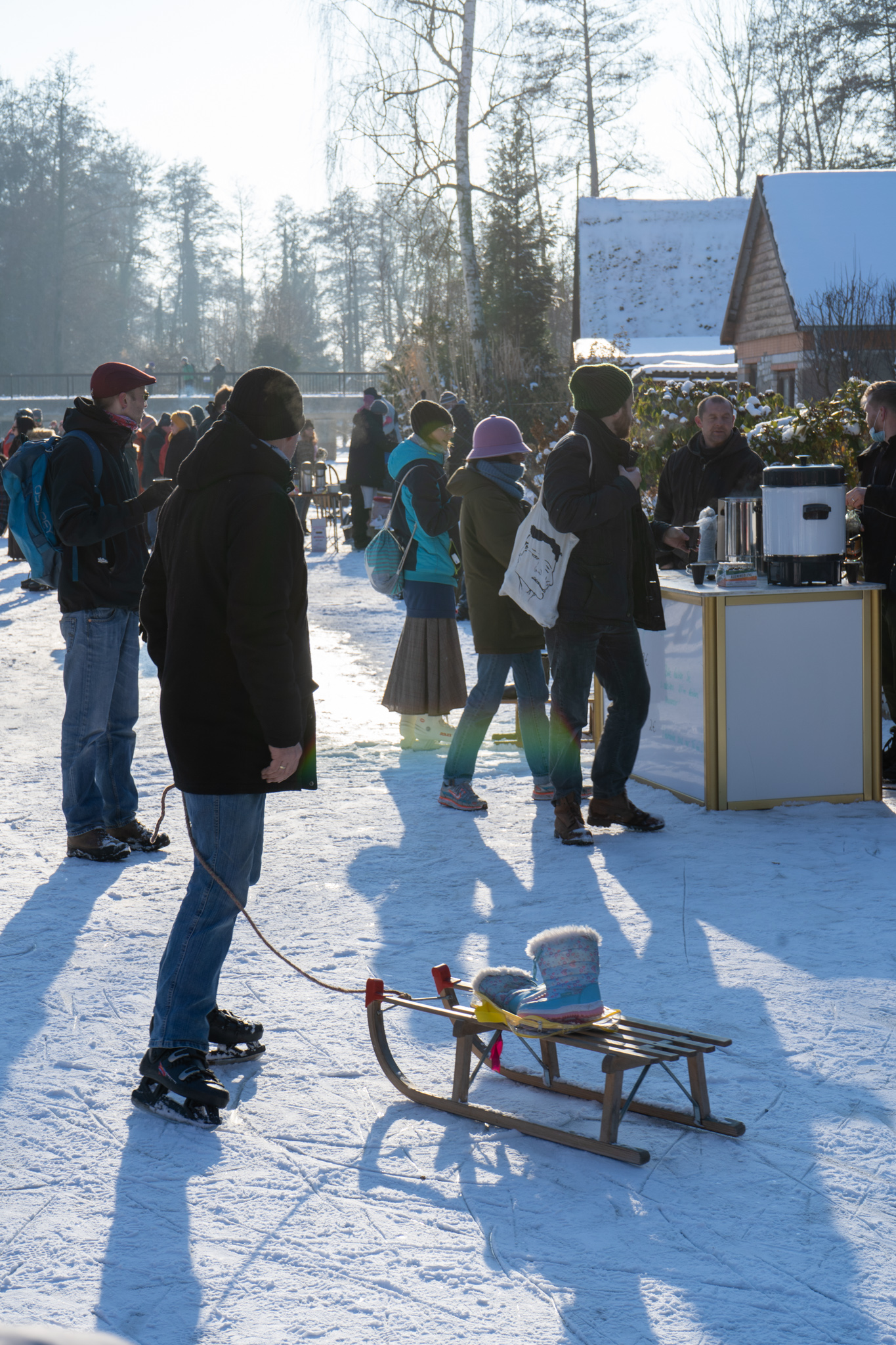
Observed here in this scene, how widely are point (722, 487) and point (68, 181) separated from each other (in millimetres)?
60315

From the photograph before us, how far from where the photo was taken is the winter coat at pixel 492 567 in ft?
20.0

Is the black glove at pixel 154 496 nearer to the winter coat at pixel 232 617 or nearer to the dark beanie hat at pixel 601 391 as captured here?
the dark beanie hat at pixel 601 391

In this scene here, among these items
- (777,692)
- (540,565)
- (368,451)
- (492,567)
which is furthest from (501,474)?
(368,451)

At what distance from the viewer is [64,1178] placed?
10.1 ft

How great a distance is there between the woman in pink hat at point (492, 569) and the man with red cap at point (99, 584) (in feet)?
4.67

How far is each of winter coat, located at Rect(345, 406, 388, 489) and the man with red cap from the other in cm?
1234

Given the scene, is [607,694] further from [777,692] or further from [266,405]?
[266,405]

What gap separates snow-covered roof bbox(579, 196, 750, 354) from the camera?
31562 millimetres

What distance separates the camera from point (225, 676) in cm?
325

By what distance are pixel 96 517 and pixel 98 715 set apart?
0.75 meters

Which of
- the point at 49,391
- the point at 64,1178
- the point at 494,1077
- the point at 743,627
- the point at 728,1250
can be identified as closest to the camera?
the point at 728,1250

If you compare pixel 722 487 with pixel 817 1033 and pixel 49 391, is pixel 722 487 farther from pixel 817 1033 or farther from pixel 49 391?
pixel 49 391

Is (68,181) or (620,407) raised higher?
(68,181)

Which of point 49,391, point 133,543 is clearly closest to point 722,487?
point 133,543
